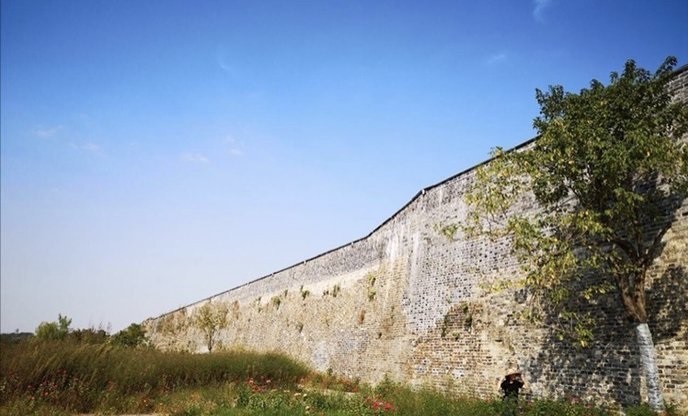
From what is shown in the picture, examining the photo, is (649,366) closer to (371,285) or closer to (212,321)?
(371,285)

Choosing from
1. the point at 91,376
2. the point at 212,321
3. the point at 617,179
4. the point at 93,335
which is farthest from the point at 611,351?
the point at 212,321

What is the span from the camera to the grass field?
28.5ft

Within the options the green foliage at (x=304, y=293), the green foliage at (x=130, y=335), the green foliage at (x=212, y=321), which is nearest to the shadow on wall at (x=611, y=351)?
the green foliage at (x=304, y=293)

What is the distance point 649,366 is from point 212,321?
2972 cm

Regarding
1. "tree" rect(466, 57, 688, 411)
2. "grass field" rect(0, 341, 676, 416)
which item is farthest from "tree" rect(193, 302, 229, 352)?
"tree" rect(466, 57, 688, 411)

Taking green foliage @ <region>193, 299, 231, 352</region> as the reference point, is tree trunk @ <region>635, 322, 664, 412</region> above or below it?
below

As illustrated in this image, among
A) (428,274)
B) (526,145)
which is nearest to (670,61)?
(526,145)

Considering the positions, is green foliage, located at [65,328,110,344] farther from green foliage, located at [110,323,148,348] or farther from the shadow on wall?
green foliage, located at [110,323,148,348]

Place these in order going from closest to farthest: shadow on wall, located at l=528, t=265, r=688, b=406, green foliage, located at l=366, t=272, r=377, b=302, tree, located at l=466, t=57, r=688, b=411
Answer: tree, located at l=466, t=57, r=688, b=411 < shadow on wall, located at l=528, t=265, r=688, b=406 < green foliage, located at l=366, t=272, r=377, b=302

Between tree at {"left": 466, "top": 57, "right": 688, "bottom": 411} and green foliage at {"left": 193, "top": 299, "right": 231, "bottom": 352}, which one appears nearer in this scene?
tree at {"left": 466, "top": 57, "right": 688, "bottom": 411}

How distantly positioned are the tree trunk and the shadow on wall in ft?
1.29

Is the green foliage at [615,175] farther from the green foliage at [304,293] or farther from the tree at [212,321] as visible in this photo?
the tree at [212,321]

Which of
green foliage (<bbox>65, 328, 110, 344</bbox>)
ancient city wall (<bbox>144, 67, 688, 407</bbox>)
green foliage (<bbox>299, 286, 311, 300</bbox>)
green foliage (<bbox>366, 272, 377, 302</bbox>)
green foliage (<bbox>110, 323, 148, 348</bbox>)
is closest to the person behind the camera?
ancient city wall (<bbox>144, 67, 688, 407</bbox>)

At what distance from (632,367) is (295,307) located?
19.0 metres
